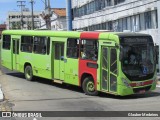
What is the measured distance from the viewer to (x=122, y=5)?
3794 cm

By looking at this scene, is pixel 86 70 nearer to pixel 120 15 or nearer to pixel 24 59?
pixel 24 59

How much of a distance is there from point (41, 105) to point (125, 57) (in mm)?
3820

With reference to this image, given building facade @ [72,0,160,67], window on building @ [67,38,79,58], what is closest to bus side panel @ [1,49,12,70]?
window on building @ [67,38,79,58]

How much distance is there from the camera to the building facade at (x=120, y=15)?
3114 centimetres

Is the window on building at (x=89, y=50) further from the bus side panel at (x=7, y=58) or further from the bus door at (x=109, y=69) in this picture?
the bus side panel at (x=7, y=58)

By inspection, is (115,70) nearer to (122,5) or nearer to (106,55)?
A: (106,55)

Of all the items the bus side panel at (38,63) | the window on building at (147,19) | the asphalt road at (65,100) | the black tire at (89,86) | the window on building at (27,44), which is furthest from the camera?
the window on building at (147,19)

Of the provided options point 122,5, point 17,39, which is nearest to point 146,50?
point 17,39

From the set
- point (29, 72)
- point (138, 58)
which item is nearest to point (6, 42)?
point (29, 72)

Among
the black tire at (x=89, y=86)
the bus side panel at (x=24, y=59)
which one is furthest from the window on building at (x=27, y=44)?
the black tire at (x=89, y=86)

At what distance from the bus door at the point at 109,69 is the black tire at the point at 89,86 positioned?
0.80 meters

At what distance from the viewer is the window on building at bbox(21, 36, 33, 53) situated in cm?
2286

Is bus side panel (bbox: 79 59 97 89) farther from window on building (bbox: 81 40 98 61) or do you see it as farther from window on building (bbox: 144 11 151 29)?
window on building (bbox: 144 11 151 29)

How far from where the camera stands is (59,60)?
19.7 metres
